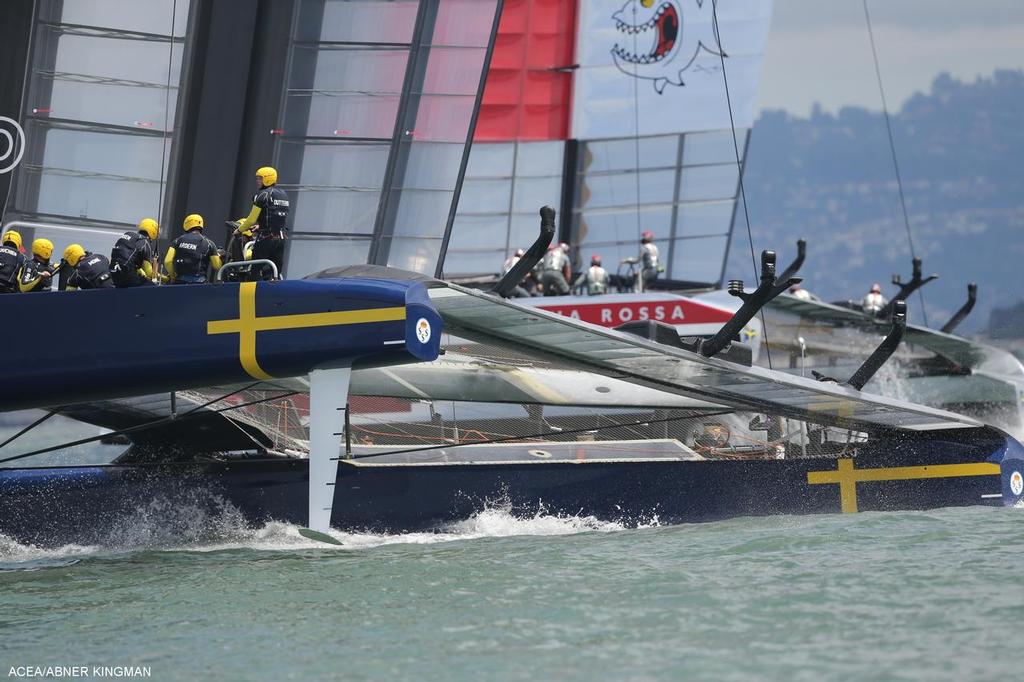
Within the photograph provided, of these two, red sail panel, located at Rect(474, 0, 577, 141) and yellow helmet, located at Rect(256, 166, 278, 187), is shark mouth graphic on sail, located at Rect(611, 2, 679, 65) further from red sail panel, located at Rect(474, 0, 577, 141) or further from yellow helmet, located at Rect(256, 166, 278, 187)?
yellow helmet, located at Rect(256, 166, 278, 187)

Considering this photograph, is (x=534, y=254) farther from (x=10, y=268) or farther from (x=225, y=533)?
(x=10, y=268)

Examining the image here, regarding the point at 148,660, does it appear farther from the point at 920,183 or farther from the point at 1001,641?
the point at 920,183

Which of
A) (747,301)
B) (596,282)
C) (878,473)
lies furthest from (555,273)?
(747,301)

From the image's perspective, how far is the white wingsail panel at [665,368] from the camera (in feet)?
24.5

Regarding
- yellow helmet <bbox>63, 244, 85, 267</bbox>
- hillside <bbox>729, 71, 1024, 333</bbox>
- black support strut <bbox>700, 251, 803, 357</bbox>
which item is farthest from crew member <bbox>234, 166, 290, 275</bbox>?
hillside <bbox>729, 71, 1024, 333</bbox>

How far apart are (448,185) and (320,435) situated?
14.2 ft

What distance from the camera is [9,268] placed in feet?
24.0

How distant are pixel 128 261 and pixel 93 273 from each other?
1.06 feet

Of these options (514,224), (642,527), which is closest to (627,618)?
(642,527)

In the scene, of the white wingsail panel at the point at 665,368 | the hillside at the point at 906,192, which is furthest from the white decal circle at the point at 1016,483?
the hillside at the point at 906,192

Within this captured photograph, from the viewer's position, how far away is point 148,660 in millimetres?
5387

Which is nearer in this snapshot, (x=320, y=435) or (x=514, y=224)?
(x=320, y=435)

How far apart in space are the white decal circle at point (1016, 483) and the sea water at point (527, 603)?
0.90 metres

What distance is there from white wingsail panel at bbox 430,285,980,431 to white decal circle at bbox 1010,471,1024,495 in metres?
0.38
